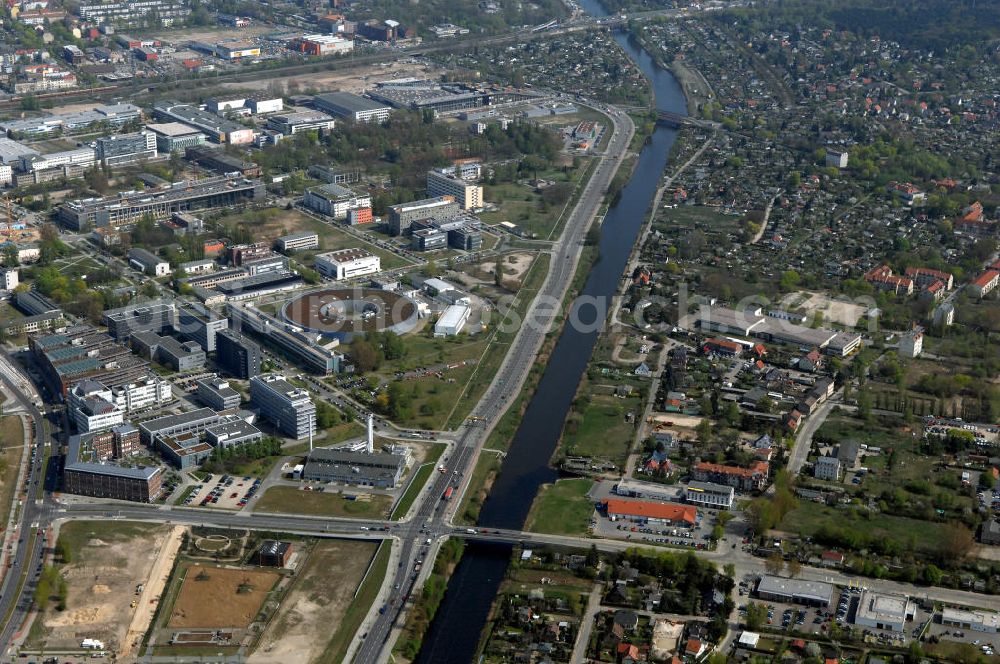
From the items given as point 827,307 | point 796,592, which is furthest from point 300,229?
point 796,592

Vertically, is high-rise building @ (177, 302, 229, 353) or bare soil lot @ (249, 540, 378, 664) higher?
bare soil lot @ (249, 540, 378, 664)

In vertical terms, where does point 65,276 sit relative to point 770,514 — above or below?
below

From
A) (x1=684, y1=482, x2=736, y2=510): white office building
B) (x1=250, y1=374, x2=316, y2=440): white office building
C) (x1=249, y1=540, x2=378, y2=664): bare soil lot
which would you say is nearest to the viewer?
(x1=249, y1=540, x2=378, y2=664): bare soil lot

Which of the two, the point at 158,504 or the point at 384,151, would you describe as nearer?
the point at 158,504

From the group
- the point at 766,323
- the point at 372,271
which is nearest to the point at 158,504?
the point at 372,271

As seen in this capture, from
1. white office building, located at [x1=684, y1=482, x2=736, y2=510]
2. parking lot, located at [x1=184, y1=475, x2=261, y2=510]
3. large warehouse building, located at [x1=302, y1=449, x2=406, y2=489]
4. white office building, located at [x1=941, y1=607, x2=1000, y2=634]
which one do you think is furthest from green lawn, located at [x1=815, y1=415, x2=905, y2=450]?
parking lot, located at [x1=184, y1=475, x2=261, y2=510]

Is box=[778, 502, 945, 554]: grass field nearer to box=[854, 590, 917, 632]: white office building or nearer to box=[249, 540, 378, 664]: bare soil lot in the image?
box=[854, 590, 917, 632]: white office building

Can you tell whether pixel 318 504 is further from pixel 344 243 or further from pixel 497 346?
pixel 344 243

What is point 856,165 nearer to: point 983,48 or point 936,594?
point 983,48
